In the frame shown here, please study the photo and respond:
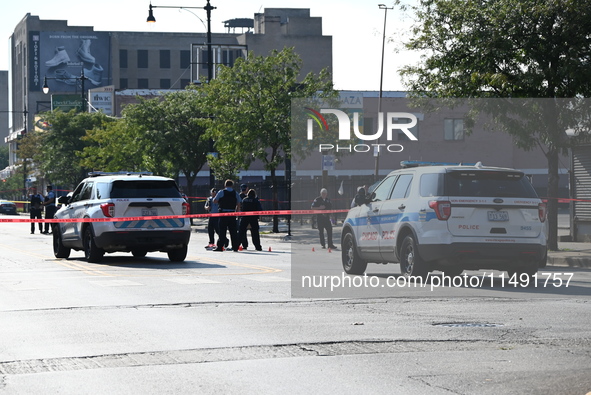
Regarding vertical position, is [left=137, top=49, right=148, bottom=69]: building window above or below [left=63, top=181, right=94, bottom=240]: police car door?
above

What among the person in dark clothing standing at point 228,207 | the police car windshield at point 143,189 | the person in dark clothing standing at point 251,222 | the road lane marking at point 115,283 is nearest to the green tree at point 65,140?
the person in dark clothing standing at point 251,222

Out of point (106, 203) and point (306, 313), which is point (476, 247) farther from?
point (106, 203)

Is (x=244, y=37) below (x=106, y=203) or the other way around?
the other way around

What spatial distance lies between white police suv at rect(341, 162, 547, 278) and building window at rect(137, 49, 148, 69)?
111 m

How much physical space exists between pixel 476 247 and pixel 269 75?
24.5 metres

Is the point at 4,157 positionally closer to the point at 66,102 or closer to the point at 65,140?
the point at 66,102

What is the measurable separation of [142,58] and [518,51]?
103704 mm

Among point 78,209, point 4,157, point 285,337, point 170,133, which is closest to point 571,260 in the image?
point 78,209

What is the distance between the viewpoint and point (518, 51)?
23766 mm

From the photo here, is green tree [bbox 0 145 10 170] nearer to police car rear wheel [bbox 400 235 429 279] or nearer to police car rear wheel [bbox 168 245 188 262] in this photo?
police car rear wheel [bbox 168 245 188 262]

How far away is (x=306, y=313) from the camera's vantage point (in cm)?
1163

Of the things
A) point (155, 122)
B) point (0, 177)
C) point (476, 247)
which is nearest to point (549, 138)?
point (476, 247)

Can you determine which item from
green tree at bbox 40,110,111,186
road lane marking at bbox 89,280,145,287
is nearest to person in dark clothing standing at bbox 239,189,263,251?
road lane marking at bbox 89,280,145,287

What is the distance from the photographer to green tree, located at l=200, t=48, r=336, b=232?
37.1 meters
